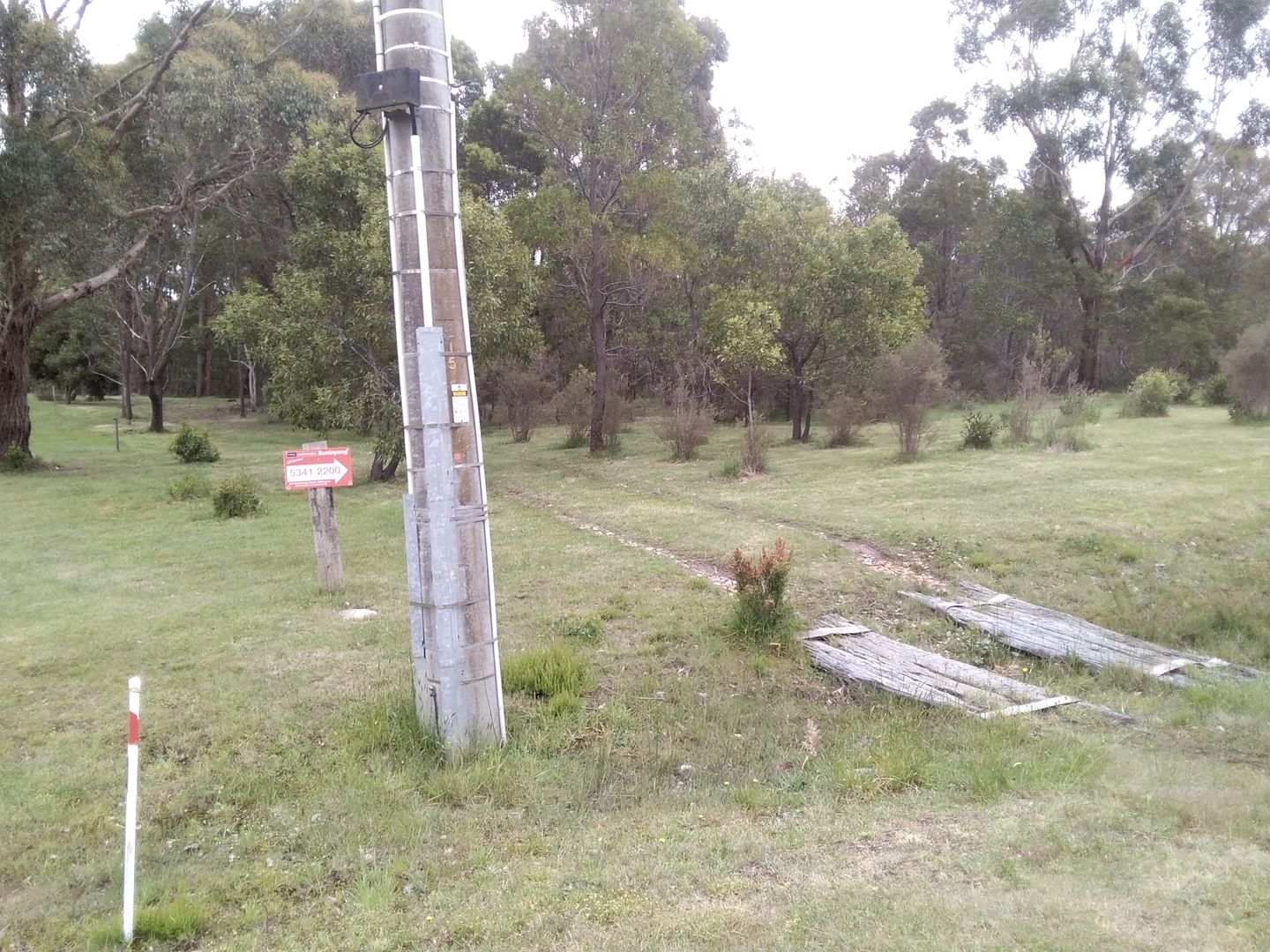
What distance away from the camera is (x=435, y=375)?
4.74 metres

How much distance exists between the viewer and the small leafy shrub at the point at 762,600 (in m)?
7.25

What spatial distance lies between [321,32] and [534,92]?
9262 mm

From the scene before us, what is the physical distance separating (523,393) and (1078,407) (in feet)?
48.5

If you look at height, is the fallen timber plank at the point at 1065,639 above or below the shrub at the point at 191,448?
below

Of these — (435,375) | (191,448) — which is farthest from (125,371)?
(435,375)

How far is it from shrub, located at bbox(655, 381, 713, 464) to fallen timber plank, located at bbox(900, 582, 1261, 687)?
38.3 ft

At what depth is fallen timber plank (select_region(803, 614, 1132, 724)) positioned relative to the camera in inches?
232

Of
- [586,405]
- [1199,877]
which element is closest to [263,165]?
[586,405]

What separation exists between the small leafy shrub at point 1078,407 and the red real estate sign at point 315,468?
645 inches

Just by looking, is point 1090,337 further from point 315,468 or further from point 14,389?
point 315,468

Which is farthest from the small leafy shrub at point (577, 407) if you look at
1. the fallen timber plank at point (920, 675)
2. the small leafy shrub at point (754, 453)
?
the fallen timber plank at point (920, 675)

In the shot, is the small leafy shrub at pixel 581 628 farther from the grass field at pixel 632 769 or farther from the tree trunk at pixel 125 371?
the tree trunk at pixel 125 371

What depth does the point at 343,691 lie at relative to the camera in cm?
605

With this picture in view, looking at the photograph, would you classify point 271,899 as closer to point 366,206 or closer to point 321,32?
point 366,206
